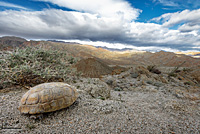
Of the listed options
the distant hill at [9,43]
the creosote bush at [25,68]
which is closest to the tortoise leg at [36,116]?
the creosote bush at [25,68]

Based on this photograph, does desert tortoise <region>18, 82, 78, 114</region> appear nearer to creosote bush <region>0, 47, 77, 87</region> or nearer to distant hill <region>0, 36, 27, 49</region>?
creosote bush <region>0, 47, 77, 87</region>

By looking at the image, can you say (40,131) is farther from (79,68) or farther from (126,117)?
(79,68)

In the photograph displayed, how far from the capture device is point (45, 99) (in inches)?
109

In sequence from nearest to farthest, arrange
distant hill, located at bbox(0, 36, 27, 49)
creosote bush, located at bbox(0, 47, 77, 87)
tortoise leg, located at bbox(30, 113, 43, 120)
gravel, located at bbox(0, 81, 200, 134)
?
gravel, located at bbox(0, 81, 200, 134), tortoise leg, located at bbox(30, 113, 43, 120), creosote bush, located at bbox(0, 47, 77, 87), distant hill, located at bbox(0, 36, 27, 49)

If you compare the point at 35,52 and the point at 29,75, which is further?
the point at 35,52

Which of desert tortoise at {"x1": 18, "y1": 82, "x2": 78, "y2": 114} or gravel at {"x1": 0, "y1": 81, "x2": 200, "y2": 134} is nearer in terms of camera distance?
gravel at {"x1": 0, "y1": 81, "x2": 200, "y2": 134}

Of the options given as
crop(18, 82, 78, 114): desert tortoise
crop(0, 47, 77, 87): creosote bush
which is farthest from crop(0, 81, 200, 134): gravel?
crop(0, 47, 77, 87): creosote bush

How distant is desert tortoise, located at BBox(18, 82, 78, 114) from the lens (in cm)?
265

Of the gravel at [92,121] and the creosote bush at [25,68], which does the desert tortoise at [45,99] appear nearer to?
the gravel at [92,121]

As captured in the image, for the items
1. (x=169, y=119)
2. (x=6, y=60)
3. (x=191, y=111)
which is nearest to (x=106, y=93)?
(x=169, y=119)

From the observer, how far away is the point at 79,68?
39.4 feet

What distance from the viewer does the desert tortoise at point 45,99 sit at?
8.68 ft

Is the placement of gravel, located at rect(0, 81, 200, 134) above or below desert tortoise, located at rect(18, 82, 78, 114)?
below

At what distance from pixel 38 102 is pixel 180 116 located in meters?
4.64
